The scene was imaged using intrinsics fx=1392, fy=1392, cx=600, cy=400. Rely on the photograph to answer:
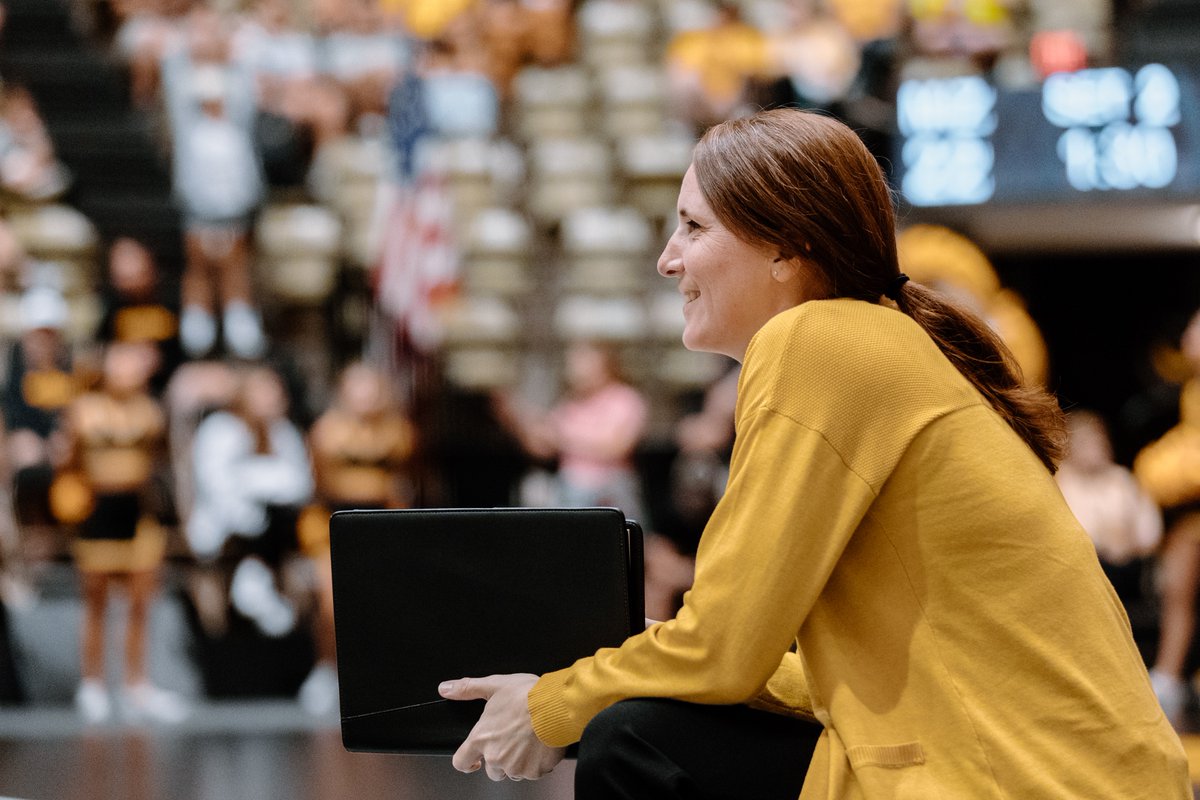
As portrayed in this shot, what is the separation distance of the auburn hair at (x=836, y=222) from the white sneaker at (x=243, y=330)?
18.9 feet

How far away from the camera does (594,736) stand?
4.45ft

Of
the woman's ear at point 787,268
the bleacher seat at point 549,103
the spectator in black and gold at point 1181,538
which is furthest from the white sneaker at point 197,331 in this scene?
the woman's ear at point 787,268

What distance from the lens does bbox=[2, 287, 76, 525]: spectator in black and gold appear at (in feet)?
20.8

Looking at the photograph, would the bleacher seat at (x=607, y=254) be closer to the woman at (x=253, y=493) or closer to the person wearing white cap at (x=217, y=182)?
the person wearing white cap at (x=217, y=182)

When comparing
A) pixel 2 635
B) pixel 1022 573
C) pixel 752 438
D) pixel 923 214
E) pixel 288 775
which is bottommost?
pixel 2 635

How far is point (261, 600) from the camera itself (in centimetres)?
631

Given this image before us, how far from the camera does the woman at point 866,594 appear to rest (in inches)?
49.9

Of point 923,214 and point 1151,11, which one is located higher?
point 1151,11

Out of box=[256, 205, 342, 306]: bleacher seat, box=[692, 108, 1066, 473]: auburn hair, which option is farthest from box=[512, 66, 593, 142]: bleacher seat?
box=[692, 108, 1066, 473]: auburn hair

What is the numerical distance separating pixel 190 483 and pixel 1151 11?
18.7 feet

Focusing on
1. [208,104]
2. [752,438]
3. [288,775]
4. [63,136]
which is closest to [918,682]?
[752,438]

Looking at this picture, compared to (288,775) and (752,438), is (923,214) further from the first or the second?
(752,438)

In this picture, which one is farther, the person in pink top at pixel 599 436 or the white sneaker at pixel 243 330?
the white sneaker at pixel 243 330

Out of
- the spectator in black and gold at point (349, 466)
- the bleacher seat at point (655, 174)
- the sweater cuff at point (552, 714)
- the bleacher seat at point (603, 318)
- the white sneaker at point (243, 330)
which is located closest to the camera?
the sweater cuff at point (552, 714)
